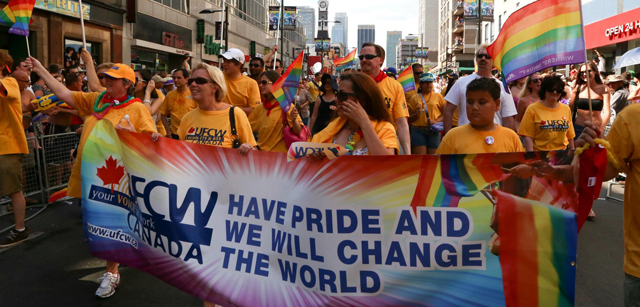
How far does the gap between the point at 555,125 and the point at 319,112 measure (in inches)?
140

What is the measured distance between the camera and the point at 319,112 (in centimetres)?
821

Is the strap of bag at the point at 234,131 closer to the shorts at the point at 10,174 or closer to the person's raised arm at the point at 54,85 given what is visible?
the person's raised arm at the point at 54,85

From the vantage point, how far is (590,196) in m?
2.74

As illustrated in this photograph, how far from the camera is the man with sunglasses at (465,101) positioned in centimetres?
570

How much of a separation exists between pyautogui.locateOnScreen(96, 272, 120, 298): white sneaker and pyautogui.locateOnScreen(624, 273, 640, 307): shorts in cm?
372

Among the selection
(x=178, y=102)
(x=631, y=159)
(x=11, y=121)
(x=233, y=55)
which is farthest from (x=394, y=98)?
(x=11, y=121)

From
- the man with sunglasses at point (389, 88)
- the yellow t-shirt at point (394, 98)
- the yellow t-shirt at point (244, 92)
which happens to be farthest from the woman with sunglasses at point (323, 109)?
the yellow t-shirt at point (394, 98)

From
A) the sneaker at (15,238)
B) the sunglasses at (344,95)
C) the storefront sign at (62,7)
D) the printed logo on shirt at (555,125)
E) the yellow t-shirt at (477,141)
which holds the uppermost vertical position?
the storefront sign at (62,7)

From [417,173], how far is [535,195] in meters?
0.63

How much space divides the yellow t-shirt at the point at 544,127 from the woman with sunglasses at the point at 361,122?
10.2ft

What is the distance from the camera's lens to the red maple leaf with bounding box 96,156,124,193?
157 inches

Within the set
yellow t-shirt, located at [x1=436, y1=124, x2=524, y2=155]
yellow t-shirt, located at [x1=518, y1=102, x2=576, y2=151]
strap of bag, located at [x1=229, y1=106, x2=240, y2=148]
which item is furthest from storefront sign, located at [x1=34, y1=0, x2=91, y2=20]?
yellow t-shirt, located at [x1=436, y1=124, x2=524, y2=155]

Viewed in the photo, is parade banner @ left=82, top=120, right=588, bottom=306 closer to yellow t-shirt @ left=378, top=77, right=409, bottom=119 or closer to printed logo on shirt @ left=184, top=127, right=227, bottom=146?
printed logo on shirt @ left=184, top=127, right=227, bottom=146

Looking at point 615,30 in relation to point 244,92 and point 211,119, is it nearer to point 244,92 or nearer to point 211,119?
point 244,92
